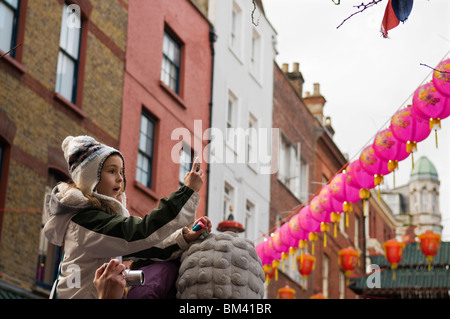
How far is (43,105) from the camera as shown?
16.2m

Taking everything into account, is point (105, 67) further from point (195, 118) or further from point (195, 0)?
point (195, 0)

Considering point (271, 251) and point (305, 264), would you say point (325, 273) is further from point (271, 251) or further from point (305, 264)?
point (271, 251)

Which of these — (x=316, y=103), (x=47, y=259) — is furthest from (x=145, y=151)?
(x=316, y=103)

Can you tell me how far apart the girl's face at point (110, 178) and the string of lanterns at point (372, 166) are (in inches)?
268

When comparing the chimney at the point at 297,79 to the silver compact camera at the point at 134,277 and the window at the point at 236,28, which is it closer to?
the window at the point at 236,28

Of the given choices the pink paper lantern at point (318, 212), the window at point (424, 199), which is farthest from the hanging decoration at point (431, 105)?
the window at point (424, 199)

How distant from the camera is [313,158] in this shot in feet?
112

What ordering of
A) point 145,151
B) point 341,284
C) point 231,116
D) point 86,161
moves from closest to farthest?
point 86,161 → point 145,151 → point 231,116 → point 341,284

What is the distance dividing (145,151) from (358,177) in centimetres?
626

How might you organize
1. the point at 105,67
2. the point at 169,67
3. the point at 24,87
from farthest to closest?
the point at 169,67
the point at 105,67
the point at 24,87

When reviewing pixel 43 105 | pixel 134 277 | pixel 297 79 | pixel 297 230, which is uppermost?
pixel 297 79

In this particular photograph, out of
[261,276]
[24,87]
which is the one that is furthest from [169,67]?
[261,276]

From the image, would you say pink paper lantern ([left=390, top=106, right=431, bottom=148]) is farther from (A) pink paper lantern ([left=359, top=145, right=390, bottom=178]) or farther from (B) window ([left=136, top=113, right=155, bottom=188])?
(B) window ([left=136, top=113, right=155, bottom=188])

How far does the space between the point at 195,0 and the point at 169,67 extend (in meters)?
3.41
